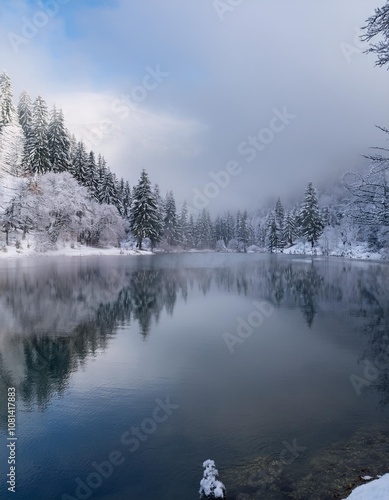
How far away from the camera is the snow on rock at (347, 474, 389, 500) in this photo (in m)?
4.18

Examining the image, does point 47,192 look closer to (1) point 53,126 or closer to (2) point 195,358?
(1) point 53,126

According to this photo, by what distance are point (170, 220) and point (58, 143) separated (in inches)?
1541

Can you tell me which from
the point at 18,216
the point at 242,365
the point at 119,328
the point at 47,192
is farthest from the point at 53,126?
the point at 242,365

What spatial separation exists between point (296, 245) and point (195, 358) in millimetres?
97922

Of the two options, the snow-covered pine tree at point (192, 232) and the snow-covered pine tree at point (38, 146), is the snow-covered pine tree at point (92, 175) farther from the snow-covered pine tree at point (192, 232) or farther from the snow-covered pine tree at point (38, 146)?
the snow-covered pine tree at point (192, 232)

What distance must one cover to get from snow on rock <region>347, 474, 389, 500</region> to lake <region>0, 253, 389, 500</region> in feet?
2.82

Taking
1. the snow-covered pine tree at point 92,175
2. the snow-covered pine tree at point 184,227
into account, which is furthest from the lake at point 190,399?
the snow-covered pine tree at point 184,227
